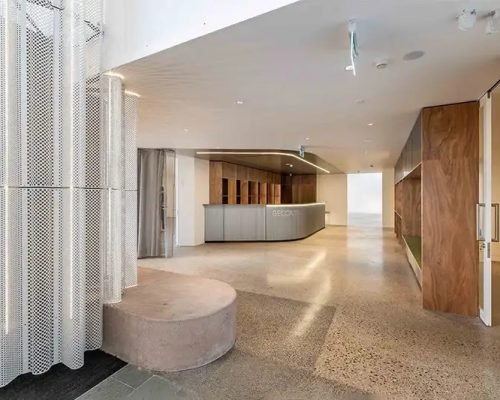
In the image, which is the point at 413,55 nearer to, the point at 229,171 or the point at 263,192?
the point at 229,171

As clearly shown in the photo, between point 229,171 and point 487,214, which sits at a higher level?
point 229,171

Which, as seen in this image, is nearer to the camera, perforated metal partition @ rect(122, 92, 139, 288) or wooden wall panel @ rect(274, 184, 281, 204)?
perforated metal partition @ rect(122, 92, 139, 288)

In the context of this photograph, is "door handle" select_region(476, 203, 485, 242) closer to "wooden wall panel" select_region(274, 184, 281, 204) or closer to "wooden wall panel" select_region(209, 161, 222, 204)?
"wooden wall panel" select_region(209, 161, 222, 204)

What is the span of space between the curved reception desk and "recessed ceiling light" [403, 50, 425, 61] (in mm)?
7053

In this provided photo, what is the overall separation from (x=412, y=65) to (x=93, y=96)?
2716 mm

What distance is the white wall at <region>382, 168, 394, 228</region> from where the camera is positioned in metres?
12.7

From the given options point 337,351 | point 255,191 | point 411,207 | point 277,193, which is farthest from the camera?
point 277,193

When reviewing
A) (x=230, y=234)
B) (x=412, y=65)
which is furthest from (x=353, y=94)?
(x=230, y=234)

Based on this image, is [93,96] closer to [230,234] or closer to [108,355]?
[108,355]

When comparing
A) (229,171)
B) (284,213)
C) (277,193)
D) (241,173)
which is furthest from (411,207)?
(277,193)

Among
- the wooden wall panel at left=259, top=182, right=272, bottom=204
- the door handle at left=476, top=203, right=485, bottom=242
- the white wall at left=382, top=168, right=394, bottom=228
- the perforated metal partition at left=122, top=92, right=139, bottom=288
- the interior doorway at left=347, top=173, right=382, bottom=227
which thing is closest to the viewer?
the perforated metal partition at left=122, top=92, right=139, bottom=288

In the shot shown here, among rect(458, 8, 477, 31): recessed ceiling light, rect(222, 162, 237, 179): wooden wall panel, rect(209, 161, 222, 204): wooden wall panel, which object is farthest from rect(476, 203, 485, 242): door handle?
rect(222, 162, 237, 179): wooden wall panel

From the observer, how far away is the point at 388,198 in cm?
1288

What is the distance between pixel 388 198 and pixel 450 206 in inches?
390
